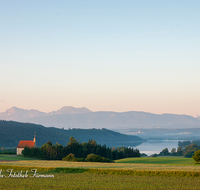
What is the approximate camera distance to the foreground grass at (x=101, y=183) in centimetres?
2620

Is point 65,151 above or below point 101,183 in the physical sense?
above

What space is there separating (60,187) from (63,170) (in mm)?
12083

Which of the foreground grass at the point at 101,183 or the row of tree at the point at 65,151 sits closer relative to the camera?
the foreground grass at the point at 101,183

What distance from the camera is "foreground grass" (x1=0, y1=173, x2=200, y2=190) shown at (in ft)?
86.0

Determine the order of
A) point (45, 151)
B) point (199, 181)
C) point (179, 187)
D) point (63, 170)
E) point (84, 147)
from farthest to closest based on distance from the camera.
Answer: point (84, 147), point (45, 151), point (63, 170), point (199, 181), point (179, 187)

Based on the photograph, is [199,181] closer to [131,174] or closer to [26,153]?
[131,174]

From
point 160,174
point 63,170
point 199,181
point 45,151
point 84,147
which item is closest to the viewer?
point 199,181

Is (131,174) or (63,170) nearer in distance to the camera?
(131,174)

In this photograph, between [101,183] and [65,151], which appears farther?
[65,151]

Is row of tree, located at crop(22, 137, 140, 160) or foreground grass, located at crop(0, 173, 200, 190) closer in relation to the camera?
foreground grass, located at crop(0, 173, 200, 190)

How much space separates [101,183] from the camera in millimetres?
28031

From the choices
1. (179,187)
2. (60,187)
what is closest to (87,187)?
(60,187)

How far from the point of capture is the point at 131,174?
3444cm

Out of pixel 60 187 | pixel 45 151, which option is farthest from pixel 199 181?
pixel 45 151
